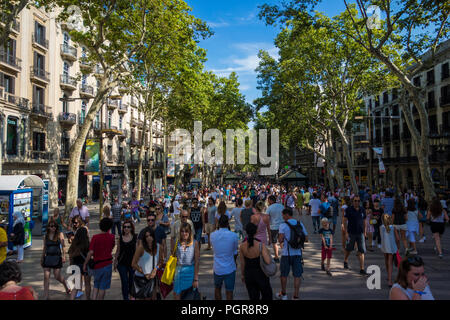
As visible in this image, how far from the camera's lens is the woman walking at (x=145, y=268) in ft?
14.5

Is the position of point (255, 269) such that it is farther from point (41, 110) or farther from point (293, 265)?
point (41, 110)

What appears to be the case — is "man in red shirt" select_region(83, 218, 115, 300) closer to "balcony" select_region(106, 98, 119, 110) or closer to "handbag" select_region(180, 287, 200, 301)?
"handbag" select_region(180, 287, 200, 301)

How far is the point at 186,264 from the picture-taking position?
438 cm

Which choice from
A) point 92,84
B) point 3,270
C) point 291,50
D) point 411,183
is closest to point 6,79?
point 92,84

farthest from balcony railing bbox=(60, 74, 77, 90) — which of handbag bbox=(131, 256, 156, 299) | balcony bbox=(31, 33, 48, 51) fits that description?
handbag bbox=(131, 256, 156, 299)

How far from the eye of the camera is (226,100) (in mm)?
36250

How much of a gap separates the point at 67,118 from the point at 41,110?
Answer: 272 centimetres

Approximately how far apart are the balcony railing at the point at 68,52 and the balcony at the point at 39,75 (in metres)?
2.88

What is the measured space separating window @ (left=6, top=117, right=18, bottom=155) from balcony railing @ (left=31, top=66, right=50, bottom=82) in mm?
3997

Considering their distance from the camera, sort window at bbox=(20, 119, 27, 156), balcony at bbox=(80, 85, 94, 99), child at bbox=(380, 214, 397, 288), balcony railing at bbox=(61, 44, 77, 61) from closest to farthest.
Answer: child at bbox=(380, 214, 397, 288) < window at bbox=(20, 119, 27, 156) < balcony railing at bbox=(61, 44, 77, 61) < balcony at bbox=(80, 85, 94, 99)

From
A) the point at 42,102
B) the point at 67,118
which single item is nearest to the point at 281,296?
the point at 42,102

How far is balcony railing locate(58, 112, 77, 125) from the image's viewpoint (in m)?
26.2

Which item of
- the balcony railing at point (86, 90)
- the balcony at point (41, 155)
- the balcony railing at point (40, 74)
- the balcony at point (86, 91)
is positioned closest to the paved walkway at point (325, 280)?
the balcony at point (41, 155)
